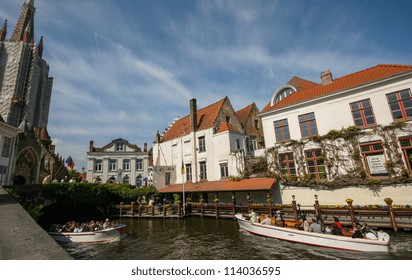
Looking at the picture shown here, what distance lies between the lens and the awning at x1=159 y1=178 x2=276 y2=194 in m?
17.2

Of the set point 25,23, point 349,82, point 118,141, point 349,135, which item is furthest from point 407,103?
point 25,23

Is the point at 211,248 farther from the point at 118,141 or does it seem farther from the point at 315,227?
the point at 118,141

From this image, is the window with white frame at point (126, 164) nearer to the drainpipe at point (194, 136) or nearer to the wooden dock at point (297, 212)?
the wooden dock at point (297, 212)

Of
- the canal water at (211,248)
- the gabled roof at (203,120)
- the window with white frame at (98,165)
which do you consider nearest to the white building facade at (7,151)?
the window with white frame at (98,165)

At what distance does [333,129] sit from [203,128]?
13.9 meters

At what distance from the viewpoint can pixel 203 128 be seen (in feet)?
83.3

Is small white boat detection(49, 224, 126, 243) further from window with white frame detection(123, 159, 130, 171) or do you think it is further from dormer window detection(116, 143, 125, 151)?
dormer window detection(116, 143, 125, 151)

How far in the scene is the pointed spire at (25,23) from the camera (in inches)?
2024

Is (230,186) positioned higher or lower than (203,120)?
lower

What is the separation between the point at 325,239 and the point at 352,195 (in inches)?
276

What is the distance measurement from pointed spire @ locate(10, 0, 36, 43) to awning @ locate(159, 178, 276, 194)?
5919 centimetres

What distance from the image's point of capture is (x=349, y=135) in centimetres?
1542

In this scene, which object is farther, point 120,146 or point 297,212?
point 120,146
